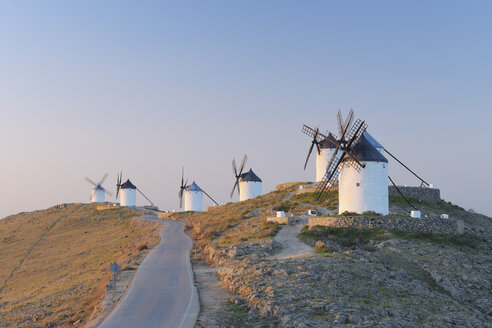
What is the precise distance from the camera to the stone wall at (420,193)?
53972 millimetres

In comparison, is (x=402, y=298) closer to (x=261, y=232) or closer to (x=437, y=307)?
(x=437, y=307)

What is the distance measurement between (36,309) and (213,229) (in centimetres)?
2118

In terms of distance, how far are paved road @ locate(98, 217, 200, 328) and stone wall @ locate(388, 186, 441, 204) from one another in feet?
97.4

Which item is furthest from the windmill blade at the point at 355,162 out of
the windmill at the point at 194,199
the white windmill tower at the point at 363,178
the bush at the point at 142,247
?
the windmill at the point at 194,199

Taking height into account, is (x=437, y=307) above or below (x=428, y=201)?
below

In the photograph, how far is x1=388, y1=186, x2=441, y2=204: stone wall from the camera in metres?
54.0

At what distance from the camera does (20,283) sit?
45.1 metres

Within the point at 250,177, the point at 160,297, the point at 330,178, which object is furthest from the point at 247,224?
the point at 250,177

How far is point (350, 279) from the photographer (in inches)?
945

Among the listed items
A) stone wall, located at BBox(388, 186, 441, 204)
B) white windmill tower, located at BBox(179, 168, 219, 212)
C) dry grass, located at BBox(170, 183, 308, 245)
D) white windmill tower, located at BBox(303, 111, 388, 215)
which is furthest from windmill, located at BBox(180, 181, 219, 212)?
white windmill tower, located at BBox(303, 111, 388, 215)

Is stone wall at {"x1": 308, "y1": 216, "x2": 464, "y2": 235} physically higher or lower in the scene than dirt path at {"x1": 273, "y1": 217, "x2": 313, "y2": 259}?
higher

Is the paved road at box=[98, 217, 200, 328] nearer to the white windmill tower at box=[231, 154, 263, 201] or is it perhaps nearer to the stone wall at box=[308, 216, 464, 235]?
the stone wall at box=[308, 216, 464, 235]

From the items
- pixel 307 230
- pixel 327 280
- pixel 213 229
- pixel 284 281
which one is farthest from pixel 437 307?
pixel 213 229

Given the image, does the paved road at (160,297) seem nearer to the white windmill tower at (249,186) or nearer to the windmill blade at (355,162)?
the windmill blade at (355,162)
